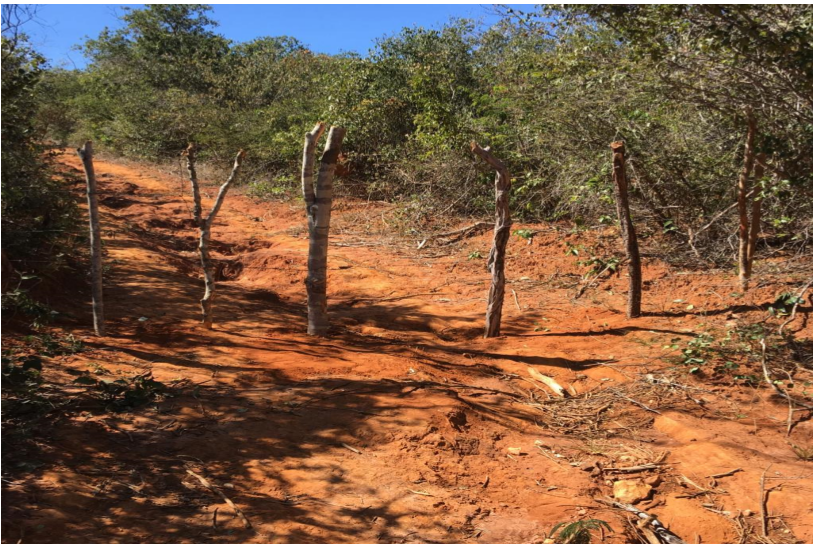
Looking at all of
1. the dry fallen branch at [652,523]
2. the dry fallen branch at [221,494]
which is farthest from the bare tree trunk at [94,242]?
the dry fallen branch at [652,523]

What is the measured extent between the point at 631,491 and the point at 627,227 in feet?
11.5

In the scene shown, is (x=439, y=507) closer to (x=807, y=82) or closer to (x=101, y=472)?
(x=101, y=472)

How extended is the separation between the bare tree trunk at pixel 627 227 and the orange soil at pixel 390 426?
0.25m

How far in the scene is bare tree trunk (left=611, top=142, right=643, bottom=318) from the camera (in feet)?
21.3

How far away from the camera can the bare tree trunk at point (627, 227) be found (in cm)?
650

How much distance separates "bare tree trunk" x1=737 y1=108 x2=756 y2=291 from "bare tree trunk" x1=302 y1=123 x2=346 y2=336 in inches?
165

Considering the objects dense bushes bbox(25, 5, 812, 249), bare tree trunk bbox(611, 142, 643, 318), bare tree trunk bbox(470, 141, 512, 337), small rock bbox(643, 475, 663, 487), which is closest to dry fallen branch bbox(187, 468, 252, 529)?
small rock bbox(643, 475, 663, 487)

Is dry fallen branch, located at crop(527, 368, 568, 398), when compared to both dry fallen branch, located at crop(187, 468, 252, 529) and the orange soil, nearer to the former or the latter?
the orange soil

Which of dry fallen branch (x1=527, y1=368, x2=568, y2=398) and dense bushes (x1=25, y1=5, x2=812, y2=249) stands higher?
dense bushes (x1=25, y1=5, x2=812, y2=249)

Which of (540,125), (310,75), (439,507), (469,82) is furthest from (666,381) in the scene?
(310,75)

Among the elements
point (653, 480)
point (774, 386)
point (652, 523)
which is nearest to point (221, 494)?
point (652, 523)

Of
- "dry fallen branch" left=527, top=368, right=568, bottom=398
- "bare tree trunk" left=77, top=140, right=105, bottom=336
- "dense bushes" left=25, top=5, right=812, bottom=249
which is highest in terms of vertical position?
"dense bushes" left=25, top=5, right=812, bottom=249

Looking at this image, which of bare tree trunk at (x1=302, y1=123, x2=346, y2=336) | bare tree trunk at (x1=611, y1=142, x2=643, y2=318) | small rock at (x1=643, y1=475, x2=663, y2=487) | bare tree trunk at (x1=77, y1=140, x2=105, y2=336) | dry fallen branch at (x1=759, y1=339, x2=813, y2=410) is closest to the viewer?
small rock at (x1=643, y1=475, x2=663, y2=487)

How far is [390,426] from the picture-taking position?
14.6ft
